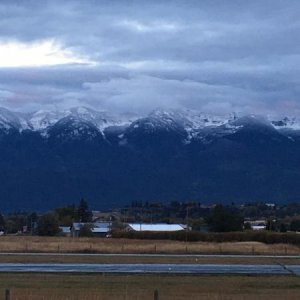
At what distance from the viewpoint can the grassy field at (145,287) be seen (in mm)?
40469

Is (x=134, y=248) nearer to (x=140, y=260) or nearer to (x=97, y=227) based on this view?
(x=140, y=260)

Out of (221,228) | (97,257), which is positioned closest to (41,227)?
(221,228)

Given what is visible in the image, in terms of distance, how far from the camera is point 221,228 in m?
124

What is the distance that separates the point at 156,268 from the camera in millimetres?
58562

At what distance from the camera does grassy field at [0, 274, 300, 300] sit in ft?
133

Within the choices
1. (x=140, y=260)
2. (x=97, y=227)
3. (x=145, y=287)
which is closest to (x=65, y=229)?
(x=97, y=227)

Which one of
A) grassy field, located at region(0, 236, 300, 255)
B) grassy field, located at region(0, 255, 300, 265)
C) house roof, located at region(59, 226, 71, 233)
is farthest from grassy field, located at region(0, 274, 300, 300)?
house roof, located at region(59, 226, 71, 233)

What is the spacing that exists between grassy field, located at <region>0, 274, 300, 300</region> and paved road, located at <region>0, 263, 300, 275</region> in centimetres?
303

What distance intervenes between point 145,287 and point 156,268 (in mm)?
13032

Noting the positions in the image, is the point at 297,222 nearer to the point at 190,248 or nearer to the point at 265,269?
the point at 190,248

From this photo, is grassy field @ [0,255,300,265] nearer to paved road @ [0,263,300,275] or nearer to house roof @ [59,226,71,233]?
paved road @ [0,263,300,275]

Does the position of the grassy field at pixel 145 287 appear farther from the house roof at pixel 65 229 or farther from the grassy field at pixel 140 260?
the house roof at pixel 65 229

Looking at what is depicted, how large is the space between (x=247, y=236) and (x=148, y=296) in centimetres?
6799

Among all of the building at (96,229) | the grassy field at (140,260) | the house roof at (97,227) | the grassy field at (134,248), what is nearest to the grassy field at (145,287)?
the grassy field at (140,260)
